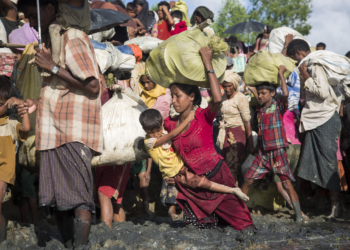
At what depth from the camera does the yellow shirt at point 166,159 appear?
414 cm

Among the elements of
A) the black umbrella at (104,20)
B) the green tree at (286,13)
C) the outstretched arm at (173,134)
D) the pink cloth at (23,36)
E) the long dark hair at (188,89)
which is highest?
the green tree at (286,13)

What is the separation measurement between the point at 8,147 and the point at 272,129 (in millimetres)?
3468

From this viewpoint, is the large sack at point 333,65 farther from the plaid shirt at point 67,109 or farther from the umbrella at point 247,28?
the umbrella at point 247,28

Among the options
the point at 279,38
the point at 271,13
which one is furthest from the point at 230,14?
the point at 279,38

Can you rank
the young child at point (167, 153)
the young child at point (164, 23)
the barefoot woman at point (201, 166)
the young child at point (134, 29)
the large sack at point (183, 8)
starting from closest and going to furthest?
1. the young child at point (167, 153)
2. the barefoot woman at point (201, 166)
3. the young child at point (134, 29)
4. the young child at point (164, 23)
5. the large sack at point (183, 8)

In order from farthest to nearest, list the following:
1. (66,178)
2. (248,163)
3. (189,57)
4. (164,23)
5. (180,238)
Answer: (164,23) → (248,163) → (180,238) → (189,57) → (66,178)

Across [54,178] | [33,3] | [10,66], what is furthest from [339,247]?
[10,66]

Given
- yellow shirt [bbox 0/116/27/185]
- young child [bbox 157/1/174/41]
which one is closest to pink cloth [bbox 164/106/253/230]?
yellow shirt [bbox 0/116/27/185]

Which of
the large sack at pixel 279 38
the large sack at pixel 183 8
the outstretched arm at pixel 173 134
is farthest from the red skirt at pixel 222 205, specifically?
the large sack at pixel 183 8

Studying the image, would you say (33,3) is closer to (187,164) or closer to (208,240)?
(187,164)

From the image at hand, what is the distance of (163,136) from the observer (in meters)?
4.05

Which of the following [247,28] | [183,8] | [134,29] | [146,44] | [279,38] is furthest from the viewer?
[247,28]

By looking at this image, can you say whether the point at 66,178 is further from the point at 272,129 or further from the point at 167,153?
the point at 272,129

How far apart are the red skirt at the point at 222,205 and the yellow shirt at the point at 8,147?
73.2 inches
